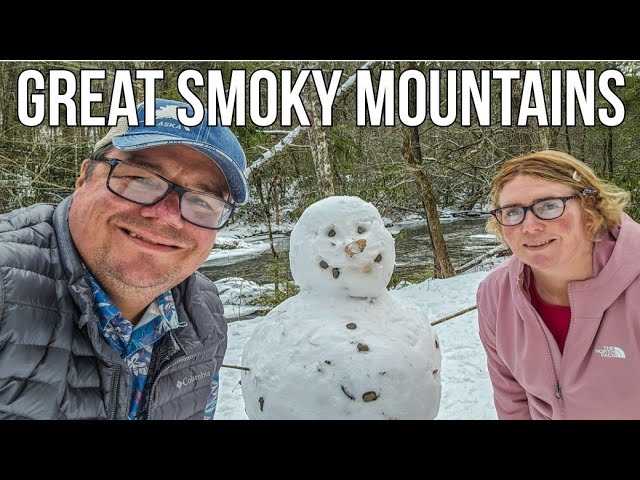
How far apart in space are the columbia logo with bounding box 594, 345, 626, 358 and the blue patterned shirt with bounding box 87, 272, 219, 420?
1.25 meters

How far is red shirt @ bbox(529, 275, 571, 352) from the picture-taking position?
52.7 inches

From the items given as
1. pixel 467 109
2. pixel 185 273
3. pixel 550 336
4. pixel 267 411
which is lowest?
pixel 267 411

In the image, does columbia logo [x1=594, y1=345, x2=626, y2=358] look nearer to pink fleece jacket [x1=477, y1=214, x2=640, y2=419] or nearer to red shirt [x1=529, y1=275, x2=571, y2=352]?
pink fleece jacket [x1=477, y1=214, x2=640, y2=419]

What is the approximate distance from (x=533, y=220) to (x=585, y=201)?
18 centimetres

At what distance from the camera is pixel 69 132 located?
305 centimetres

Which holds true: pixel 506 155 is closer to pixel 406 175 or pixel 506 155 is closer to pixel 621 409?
pixel 406 175

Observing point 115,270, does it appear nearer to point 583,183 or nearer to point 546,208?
point 546,208

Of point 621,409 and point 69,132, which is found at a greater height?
point 69,132

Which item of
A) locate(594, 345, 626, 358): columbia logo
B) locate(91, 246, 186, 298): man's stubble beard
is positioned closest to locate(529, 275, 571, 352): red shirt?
locate(594, 345, 626, 358): columbia logo

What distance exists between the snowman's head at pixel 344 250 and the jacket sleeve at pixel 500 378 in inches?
15.0

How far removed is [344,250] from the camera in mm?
1455

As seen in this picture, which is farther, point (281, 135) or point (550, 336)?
point (281, 135)

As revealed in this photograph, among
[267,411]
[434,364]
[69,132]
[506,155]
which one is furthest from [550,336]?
[506,155]

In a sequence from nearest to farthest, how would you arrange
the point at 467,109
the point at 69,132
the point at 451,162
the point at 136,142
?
1. the point at 136,142
2. the point at 467,109
3. the point at 69,132
4. the point at 451,162
